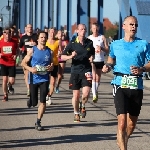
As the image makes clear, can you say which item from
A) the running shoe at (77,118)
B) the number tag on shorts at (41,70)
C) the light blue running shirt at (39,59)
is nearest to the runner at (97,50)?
the running shoe at (77,118)

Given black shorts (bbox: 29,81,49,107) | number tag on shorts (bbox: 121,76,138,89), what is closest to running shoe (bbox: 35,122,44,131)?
black shorts (bbox: 29,81,49,107)

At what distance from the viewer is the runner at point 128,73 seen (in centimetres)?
830

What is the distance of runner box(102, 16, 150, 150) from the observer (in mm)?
8305

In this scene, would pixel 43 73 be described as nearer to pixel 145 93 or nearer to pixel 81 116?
pixel 81 116

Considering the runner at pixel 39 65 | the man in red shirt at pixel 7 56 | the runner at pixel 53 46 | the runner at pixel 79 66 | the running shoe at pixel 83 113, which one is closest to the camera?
the runner at pixel 39 65

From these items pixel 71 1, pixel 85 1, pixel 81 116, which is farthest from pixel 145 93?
pixel 71 1

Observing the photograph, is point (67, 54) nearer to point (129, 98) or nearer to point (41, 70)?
point (41, 70)

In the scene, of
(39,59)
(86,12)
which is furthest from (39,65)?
(86,12)

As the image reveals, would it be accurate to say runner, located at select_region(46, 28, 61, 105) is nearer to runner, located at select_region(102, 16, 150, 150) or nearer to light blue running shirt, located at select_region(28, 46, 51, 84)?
light blue running shirt, located at select_region(28, 46, 51, 84)

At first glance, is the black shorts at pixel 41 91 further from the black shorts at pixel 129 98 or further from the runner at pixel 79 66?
the black shorts at pixel 129 98

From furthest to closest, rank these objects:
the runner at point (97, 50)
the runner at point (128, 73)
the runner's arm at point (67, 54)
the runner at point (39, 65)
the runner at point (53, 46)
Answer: the runner at point (53, 46), the runner at point (97, 50), the runner's arm at point (67, 54), the runner at point (39, 65), the runner at point (128, 73)

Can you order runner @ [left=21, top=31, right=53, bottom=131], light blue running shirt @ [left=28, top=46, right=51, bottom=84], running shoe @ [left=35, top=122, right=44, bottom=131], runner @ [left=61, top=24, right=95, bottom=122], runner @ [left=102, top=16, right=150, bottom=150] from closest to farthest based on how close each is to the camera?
runner @ [left=102, top=16, right=150, bottom=150], running shoe @ [left=35, top=122, right=44, bottom=131], runner @ [left=21, top=31, right=53, bottom=131], light blue running shirt @ [left=28, top=46, right=51, bottom=84], runner @ [left=61, top=24, right=95, bottom=122]

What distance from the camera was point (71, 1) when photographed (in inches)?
2164

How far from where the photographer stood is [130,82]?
8.31m
